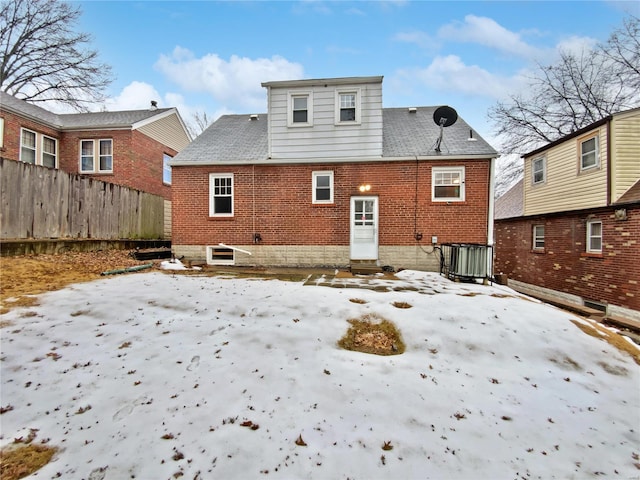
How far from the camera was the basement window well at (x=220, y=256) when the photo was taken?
10.1 m

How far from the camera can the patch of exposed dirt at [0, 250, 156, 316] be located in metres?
4.88

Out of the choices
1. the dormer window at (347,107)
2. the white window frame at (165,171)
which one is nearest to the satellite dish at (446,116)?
the dormer window at (347,107)

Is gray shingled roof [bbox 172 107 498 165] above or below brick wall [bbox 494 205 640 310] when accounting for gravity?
above

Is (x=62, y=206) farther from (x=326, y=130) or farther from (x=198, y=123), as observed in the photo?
(x=198, y=123)

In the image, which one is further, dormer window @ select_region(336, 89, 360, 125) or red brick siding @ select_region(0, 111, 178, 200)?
red brick siding @ select_region(0, 111, 178, 200)

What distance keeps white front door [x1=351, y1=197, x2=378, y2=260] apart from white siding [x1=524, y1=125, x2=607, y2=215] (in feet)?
26.7

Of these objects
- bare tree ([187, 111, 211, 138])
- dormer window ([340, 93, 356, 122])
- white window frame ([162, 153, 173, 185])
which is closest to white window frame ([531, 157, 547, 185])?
dormer window ([340, 93, 356, 122])

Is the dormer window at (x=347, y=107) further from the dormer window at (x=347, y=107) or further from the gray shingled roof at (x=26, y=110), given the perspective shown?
the gray shingled roof at (x=26, y=110)

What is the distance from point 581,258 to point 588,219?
1439mm

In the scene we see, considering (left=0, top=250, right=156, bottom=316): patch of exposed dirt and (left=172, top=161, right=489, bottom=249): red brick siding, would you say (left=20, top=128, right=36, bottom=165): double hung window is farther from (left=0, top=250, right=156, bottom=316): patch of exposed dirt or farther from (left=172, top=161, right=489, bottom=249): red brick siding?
(left=172, top=161, right=489, bottom=249): red brick siding

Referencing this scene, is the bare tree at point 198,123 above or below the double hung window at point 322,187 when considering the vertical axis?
above

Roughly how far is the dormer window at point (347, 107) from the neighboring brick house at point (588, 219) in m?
8.71

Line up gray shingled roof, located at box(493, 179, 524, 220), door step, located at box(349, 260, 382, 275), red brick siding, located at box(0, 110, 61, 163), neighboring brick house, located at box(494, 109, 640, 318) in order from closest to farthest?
neighboring brick house, located at box(494, 109, 640, 318) < door step, located at box(349, 260, 382, 275) < red brick siding, located at box(0, 110, 61, 163) < gray shingled roof, located at box(493, 179, 524, 220)

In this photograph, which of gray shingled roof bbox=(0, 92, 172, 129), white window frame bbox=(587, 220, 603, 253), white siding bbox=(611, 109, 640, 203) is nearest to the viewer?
white siding bbox=(611, 109, 640, 203)
